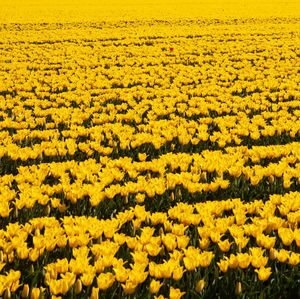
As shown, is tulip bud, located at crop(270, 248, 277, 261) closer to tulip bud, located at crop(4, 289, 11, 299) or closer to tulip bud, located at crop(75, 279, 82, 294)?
tulip bud, located at crop(75, 279, 82, 294)

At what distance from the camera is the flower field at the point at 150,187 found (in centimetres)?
255

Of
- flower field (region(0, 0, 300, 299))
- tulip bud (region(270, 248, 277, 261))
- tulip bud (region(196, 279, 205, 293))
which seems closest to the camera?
tulip bud (region(196, 279, 205, 293))

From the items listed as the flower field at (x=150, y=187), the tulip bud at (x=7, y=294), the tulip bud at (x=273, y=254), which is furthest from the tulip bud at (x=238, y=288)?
the tulip bud at (x=7, y=294)

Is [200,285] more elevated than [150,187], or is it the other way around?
[150,187]

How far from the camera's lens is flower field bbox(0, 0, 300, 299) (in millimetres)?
2555

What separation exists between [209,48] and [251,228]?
1636 centimetres

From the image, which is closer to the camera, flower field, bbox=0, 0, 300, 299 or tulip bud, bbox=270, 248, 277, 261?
flower field, bbox=0, 0, 300, 299

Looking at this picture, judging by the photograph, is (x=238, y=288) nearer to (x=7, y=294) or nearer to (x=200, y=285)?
(x=200, y=285)

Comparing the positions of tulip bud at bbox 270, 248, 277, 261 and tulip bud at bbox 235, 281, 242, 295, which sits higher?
tulip bud at bbox 270, 248, 277, 261

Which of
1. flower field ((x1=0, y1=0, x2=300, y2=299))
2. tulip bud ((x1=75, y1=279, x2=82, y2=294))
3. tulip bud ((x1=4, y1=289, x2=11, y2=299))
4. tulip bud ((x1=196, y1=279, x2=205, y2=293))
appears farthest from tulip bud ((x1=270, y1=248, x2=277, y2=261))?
tulip bud ((x1=4, y1=289, x2=11, y2=299))

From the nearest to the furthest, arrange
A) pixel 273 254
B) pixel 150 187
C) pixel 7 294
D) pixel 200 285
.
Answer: pixel 7 294, pixel 200 285, pixel 273 254, pixel 150 187

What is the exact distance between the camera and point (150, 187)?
12.8 ft

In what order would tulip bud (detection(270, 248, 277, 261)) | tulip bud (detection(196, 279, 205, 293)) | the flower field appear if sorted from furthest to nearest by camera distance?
tulip bud (detection(270, 248, 277, 261)), the flower field, tulip bud (detection(196, 279, 205, 293))

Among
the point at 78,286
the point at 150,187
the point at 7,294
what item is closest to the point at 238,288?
the point at 78,286
